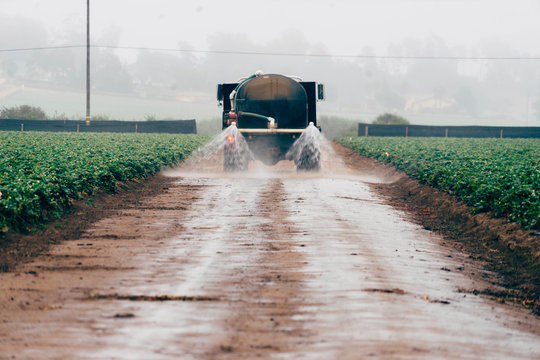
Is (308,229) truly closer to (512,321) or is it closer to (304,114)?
(512,321)

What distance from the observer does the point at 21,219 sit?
958cm

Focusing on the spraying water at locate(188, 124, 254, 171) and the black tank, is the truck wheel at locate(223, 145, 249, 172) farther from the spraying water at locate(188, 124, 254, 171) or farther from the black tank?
the black tank

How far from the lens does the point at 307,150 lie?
68.7 ft

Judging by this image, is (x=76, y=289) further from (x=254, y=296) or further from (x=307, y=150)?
(x=307, y=150)

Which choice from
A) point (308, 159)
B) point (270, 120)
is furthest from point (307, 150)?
point (270, 120)

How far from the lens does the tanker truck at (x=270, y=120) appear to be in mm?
20766

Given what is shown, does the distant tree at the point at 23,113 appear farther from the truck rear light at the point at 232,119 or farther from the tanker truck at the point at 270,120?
the tanker truck at the point at 270,120

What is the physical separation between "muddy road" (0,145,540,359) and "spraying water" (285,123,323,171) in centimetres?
955

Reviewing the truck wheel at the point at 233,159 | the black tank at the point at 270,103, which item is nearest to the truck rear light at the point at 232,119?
the black tank at the point at 270,103

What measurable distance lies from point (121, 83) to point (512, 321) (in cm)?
14872

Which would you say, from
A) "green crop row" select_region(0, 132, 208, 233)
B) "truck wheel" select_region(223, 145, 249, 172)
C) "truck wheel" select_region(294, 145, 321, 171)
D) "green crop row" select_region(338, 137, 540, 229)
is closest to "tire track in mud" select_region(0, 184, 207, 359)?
"green crop row" select_region(0, 132, 208, 233)

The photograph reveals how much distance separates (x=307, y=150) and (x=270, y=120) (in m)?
1.54

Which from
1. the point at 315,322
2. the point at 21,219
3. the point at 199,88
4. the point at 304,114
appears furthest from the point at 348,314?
the point at 199,88

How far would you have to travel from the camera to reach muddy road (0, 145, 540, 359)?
Answer: 198 inches
